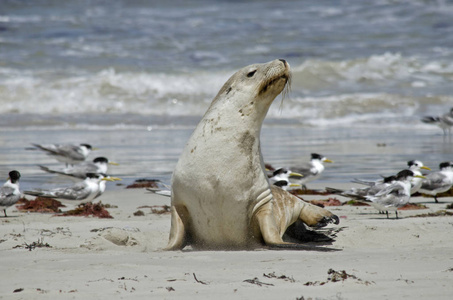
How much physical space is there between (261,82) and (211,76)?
22481 mm

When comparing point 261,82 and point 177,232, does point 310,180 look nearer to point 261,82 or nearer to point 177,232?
point 261,82

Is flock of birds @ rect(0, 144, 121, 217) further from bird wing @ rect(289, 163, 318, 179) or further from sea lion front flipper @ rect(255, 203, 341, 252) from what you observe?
sea lion front flipper @ rect(255, 203, 341, 252)

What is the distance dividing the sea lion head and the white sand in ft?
4.04

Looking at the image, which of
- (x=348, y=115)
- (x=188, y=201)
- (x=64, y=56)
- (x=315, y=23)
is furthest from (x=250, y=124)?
(x=315, y=23)

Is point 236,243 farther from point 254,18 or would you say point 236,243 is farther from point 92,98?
point 254,18

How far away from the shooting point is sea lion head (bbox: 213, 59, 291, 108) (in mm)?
5613

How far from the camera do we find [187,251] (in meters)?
5.38

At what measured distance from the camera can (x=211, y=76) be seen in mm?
27969

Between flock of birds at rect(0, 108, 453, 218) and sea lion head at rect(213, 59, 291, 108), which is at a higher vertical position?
sea lion head at rect(213, 59, 291, 108)

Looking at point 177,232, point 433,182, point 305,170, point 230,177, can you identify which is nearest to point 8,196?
point 177,232

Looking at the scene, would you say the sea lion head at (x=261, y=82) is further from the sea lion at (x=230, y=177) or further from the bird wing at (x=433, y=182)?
the bird wing at (x=433, y=182)

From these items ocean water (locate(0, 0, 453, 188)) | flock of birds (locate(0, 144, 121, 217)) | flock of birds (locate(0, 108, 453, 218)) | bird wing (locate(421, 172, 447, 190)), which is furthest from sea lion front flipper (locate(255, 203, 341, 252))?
bird wing (locate(421, 172, 447, 190))

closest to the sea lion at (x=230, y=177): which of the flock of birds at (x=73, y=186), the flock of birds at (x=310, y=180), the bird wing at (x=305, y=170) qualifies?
the flock of birds at (x=310, y=180)

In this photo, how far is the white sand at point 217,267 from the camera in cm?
375
